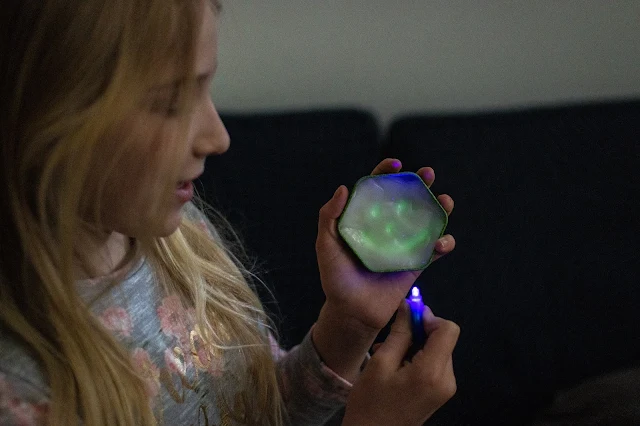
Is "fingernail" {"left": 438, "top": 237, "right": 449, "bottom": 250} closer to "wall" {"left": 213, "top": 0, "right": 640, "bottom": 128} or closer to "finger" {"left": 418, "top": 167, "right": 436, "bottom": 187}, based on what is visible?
"finger" {"left": 418, "top": 167, "right": 436, "bottom": 187}

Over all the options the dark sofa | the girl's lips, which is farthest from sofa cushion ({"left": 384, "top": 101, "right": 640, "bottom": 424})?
the girl's lips

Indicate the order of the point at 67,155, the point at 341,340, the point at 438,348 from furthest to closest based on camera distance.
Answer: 1. the point at 341,340
2. the point at 438,348
3. the point at 67,155

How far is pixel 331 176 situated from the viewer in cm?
123

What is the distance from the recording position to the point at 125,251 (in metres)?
0.74

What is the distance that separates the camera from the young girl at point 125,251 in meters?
0.56

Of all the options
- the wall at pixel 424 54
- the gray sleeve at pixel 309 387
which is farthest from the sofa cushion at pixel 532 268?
the gray sleeve at pixel 309 387

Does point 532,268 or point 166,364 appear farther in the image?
point 532,268

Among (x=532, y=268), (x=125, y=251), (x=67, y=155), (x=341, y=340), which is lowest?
(x=532, y=268)

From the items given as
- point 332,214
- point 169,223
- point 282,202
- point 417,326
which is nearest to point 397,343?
point 417,326

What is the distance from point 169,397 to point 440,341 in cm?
29

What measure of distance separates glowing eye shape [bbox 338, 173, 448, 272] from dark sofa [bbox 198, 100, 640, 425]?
1.56ft

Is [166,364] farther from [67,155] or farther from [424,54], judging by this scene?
[424,54]

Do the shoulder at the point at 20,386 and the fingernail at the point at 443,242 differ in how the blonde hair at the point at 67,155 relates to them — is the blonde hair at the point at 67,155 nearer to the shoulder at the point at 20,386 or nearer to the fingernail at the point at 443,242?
the shoulder at the point at 20,386

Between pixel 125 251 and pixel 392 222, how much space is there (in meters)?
0.29
